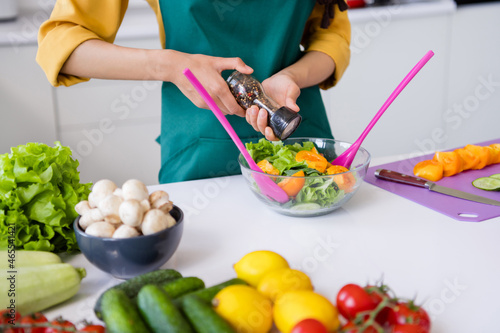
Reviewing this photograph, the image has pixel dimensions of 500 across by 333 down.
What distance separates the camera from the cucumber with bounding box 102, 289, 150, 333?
0.55 m

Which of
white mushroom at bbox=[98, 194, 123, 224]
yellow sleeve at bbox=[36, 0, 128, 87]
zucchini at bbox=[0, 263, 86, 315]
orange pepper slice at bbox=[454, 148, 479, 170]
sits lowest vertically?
zucchini at bbox=[0, 263, 86, 315]

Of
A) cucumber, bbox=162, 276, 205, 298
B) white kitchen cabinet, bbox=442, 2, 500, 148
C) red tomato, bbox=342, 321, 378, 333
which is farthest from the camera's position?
white kitchen cabinet, bbox=442, 2, 500, 148

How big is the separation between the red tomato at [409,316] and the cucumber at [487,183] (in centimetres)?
61

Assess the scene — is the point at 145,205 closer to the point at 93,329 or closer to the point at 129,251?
the point at 129,251

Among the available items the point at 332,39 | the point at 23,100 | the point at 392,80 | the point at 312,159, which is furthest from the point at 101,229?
the point at 392,80

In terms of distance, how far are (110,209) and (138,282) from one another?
0.12 m

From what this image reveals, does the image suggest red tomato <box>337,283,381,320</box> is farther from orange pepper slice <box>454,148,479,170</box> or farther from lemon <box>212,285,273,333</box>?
Answer: orange pepper slice <box>454,148,479,170</box>

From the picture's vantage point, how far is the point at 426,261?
79 centimetres

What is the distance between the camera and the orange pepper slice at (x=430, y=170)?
1.13m

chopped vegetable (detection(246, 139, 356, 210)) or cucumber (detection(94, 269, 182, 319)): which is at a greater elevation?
chopped vegetable (detection(246, 139, 356, 210))

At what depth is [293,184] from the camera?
91 centimetres

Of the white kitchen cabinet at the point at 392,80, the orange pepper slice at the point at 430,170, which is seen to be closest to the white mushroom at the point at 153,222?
the orange pepper slice at the point at 430,170

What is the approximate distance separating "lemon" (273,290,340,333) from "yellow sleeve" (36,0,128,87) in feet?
2.52

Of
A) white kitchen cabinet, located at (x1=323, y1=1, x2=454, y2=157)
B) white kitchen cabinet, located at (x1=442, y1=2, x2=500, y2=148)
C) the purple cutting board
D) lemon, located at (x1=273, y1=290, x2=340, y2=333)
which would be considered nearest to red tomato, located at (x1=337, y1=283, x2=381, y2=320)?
lemon, located at (x1=273, y1=290, x2=340, y2=333)
